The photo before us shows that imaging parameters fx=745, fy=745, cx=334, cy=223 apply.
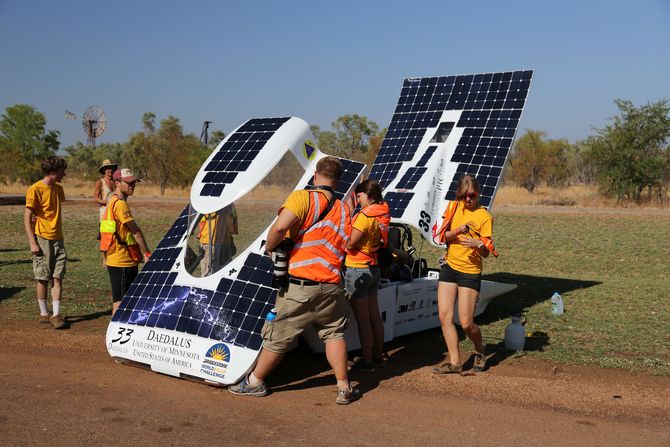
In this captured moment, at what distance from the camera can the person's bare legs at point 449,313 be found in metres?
7.04

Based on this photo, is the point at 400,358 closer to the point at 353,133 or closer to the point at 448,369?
the point at 448,369

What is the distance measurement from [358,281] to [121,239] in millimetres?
2751

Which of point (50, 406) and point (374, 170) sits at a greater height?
point (374, 170)

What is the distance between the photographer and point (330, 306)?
6168mm

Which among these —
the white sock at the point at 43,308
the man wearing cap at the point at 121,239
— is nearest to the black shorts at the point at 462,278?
the man wearing cap at the point at 121,239

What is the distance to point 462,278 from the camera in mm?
7008

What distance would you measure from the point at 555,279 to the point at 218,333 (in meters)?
8.97

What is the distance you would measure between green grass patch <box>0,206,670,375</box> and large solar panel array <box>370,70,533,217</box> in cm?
207

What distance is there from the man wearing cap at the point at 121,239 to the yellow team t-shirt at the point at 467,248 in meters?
3.32

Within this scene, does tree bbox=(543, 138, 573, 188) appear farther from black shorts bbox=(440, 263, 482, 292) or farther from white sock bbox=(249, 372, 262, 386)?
white sock bbox=(249, 372, 262, 386)

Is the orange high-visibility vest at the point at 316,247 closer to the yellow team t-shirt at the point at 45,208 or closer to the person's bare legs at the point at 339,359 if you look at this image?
the person's bare legs at the point at 339,359

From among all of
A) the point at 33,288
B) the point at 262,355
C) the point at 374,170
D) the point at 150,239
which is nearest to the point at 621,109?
the point at 150,239

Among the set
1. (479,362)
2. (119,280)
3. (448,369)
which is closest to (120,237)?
(119,280)

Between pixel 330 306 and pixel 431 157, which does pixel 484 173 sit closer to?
pixel 431 157
